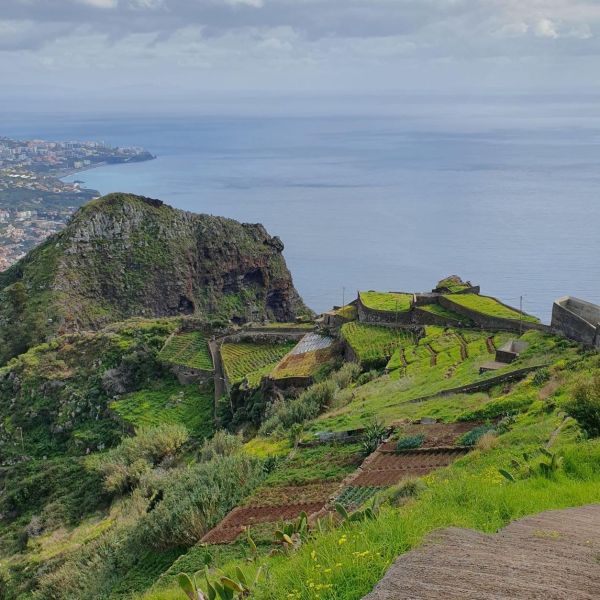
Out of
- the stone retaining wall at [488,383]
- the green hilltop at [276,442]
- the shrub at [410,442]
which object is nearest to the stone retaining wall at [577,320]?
the green hilltop at [276,442]

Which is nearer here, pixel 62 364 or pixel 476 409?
pixel 476 409

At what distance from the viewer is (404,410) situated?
20.1 m

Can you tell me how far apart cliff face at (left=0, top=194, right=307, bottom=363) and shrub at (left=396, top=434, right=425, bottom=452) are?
143ft

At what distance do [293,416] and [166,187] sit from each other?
17750 centimetres

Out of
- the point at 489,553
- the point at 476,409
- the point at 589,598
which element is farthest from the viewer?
the point at 476,409

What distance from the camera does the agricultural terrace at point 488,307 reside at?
29691 millimetres

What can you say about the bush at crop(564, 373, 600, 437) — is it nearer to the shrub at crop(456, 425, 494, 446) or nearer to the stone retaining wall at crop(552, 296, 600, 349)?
the shrub at crop(456, 425, 494, 446)

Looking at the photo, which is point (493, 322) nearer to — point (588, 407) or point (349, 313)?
point (349, 313)

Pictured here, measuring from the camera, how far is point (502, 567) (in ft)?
21.2

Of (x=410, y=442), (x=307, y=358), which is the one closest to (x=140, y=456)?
(x=307, y=358)

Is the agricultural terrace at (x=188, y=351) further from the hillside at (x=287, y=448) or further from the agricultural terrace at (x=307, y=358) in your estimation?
the agricultural terrace at (x=307, y=358)

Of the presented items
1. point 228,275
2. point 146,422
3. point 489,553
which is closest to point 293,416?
point 146,422

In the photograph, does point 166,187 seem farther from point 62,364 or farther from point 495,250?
point 62,364

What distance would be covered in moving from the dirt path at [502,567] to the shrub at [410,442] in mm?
8586
